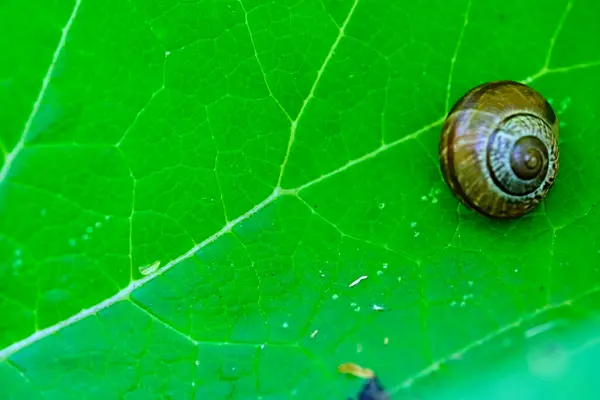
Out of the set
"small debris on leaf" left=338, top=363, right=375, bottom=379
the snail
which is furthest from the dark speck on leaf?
the snail

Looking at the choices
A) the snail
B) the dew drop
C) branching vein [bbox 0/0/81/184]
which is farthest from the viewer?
the snail

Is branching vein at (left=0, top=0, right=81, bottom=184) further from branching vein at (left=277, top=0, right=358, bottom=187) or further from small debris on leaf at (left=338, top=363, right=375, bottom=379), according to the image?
small debris on leaf at (left=338, top=363, right=375, bottom=379)

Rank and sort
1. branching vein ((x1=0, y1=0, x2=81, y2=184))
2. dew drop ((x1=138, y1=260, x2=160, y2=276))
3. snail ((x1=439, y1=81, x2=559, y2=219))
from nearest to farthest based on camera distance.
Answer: branching vein ((x1=0, y1=0, x2=81, y2=184)) → dew drop ((x1=138, y1=260, x2=160, y2=276)) → snail ((x1=439, y1=81, x2=559, y2=219))

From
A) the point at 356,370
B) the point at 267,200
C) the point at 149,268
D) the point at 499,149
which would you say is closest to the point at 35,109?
the point at 149,268

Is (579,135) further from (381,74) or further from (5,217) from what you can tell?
(5,217)

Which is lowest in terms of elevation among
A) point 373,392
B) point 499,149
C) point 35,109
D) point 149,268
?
point 373,392

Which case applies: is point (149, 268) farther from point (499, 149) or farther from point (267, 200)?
point (499, 149)
